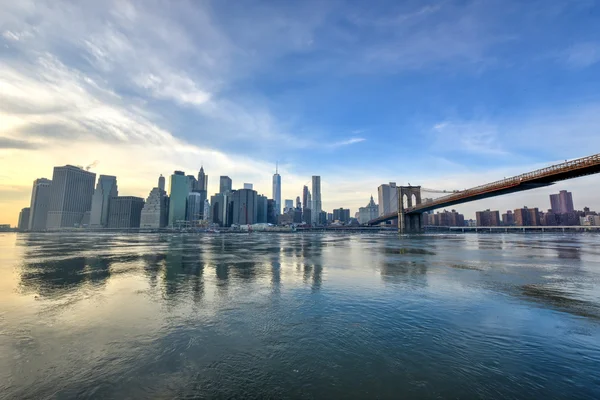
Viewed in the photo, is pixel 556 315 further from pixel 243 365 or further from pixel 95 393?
pixel 95 393

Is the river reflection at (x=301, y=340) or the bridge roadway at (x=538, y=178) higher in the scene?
the bridge roadway at (x=538, y=178)

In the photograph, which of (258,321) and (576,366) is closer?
(576,366)

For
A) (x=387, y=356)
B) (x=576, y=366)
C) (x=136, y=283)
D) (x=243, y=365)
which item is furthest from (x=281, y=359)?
(x=136, y=283)

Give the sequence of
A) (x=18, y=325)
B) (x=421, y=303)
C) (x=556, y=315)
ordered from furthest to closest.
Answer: (x=421, y=303) → (x=556, y=315) → (x=18, y=325)

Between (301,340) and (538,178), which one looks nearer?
(301,340)

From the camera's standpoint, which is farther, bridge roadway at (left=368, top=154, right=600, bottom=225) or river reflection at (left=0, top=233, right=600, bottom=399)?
bridge roadway at (left=368, top=154, right=600, bottom=225)

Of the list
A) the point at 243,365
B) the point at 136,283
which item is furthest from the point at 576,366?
the point at 136,283

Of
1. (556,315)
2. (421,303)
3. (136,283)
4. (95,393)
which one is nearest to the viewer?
(95,393)

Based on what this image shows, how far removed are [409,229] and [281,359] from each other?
132 metres

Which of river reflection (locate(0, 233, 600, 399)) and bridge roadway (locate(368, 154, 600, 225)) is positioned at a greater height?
bridge roadway (locate(368, 154, 600, 225))

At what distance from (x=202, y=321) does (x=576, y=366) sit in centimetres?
1206

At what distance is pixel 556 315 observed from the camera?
38.2 feet

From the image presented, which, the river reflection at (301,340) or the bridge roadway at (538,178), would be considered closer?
the river reflection at (301,340)

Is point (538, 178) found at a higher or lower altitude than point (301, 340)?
higher
